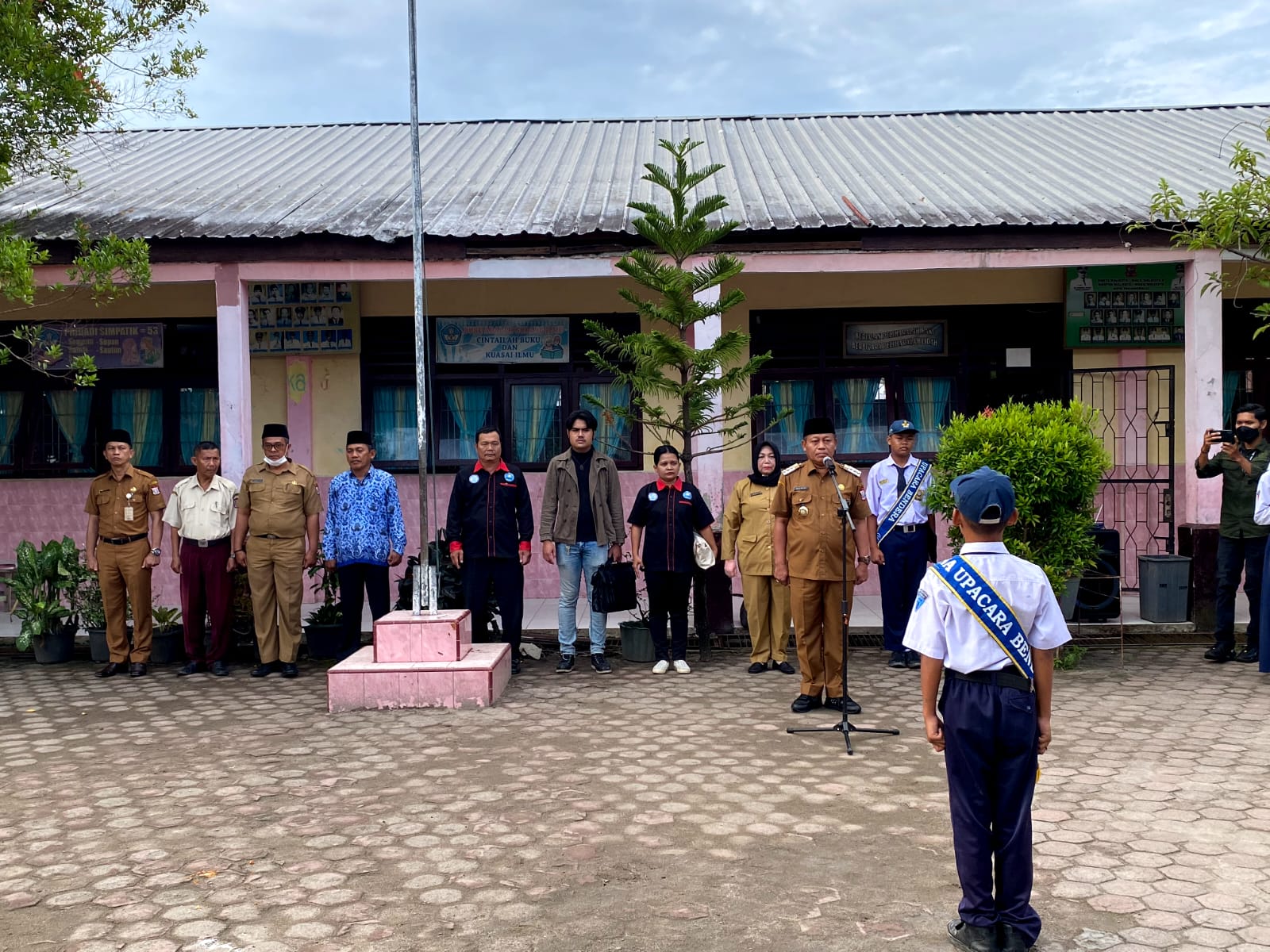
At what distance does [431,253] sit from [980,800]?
22.9 feet

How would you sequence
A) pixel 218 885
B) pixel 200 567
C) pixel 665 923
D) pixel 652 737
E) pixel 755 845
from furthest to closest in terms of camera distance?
pixel 200 567
pixel 652 737
pixel 755 845
pixel 218 885
pixel 665 923

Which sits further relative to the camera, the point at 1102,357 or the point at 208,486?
the point at 1102,357

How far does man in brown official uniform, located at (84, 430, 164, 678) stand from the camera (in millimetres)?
8117

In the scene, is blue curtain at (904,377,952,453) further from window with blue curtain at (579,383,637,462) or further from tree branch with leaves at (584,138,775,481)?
tree branch with leaves at (584,138,775,481)

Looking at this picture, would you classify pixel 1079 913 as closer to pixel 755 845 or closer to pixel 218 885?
pixel 755 845

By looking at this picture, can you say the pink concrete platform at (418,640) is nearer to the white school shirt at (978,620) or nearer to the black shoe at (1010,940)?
the white school shirt at (978,620)

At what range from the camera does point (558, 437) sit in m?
11.3

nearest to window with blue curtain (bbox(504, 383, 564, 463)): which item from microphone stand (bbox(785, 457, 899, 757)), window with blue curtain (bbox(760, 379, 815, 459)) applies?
window with blue curtain (bbox(760, 379, 815, 459))

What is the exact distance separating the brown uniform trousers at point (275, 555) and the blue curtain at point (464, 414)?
10.6ft

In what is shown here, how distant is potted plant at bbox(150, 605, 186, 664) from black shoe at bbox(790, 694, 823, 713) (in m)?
4.73

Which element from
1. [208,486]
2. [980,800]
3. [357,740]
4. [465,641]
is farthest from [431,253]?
[980,800]

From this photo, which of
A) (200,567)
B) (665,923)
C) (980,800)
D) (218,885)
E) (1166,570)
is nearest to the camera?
(980,800)

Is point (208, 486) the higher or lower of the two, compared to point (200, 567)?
higher

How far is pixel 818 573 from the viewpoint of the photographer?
21.3 ft
